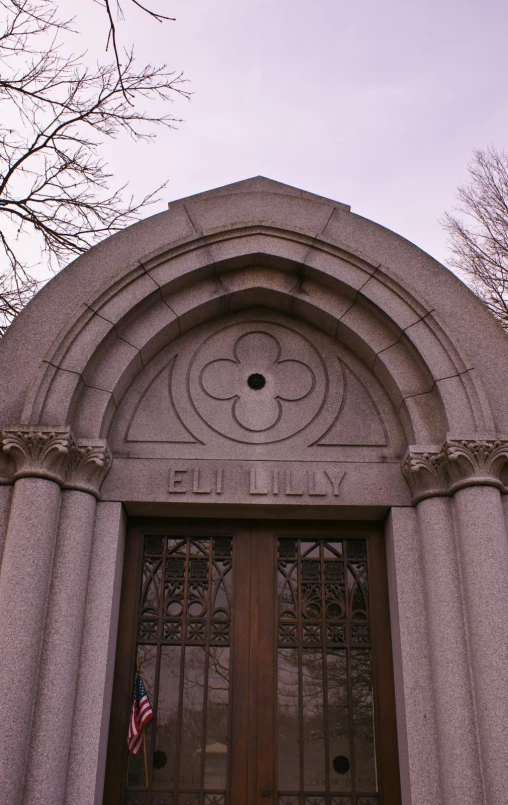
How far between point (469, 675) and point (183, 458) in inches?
129

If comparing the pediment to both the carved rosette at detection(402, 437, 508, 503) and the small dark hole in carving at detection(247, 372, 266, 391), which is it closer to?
the small dark hole in carving at detection(247, 372, 266, 391)

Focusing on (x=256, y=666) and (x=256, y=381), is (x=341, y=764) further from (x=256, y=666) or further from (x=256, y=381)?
(x=256, y=381)

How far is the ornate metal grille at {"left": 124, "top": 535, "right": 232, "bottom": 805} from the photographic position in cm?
619

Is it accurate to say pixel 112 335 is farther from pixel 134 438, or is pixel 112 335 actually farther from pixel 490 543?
pixel 490 543

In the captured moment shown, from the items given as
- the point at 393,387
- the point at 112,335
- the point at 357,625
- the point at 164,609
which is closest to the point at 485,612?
the point at 357,625

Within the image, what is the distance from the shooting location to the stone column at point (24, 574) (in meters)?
5.33

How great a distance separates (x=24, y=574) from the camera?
578cm

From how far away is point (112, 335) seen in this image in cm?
709

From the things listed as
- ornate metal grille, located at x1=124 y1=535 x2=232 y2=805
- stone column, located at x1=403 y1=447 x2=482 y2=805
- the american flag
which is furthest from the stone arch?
the american flag

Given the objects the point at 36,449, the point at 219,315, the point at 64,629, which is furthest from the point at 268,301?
the point at 64,629

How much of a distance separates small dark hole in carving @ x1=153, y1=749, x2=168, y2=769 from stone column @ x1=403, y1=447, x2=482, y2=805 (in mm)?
2432

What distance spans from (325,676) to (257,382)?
10.0 ft

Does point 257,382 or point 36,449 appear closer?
point 36,449

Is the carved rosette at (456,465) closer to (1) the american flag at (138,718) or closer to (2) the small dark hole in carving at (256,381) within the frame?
(2) the small dark hole in carving at (256,381)
